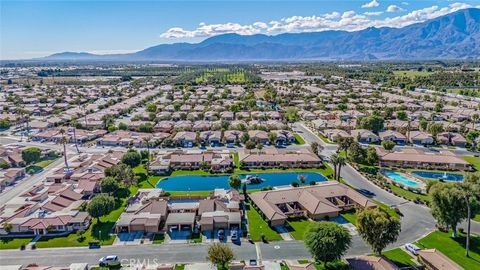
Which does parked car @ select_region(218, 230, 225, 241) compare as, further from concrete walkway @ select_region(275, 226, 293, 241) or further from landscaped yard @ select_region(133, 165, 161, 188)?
A: landscaped yard @ select_region(133, 165, 161, 188)

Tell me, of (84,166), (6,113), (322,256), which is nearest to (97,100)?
(6,113)

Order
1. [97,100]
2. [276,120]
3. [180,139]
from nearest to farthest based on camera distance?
[180,139]
[276,120]
[97,100]

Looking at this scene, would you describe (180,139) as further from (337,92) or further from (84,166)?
(337,92)

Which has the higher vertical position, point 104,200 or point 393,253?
point 104,200

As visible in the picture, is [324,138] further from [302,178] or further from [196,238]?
[196,238]

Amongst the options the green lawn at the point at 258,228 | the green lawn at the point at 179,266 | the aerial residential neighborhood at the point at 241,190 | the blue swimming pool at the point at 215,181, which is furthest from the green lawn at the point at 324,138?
the green lawn at the point at 179,266

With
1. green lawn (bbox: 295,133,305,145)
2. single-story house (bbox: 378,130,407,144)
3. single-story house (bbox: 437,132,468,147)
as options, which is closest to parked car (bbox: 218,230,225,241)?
green lawn (bbox: 295,133,305,145)
